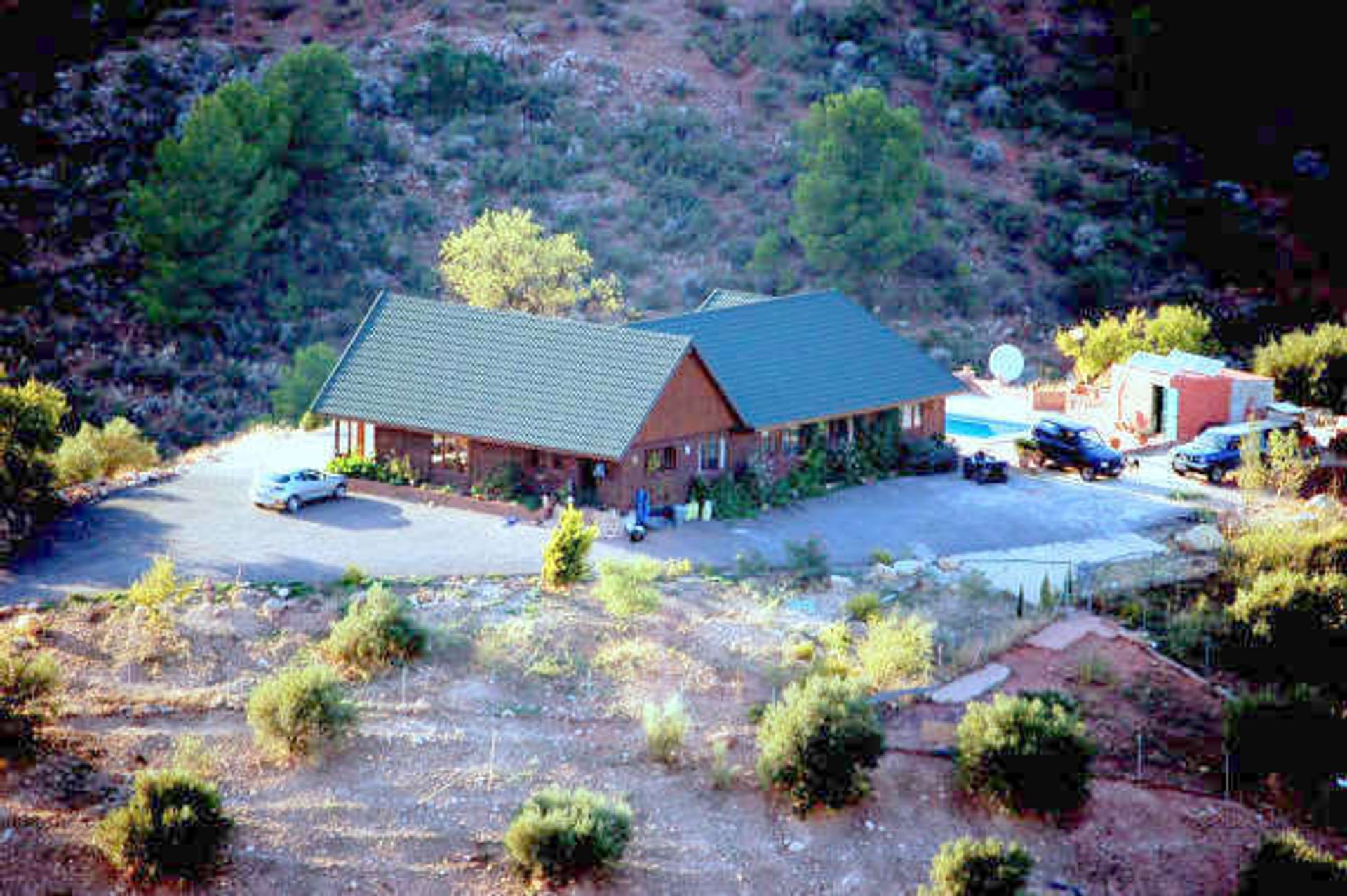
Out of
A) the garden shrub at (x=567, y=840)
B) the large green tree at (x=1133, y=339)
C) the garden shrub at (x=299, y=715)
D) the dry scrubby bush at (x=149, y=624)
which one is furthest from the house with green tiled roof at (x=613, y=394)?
the garden shrub at (x=567, y=840)

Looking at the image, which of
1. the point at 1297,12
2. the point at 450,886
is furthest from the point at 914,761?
the point at 1297,12

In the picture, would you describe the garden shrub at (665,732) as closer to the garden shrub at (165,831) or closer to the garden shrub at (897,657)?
the garden shrub at (897,657)

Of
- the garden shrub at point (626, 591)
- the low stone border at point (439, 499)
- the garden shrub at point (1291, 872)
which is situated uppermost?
the low stone border at point (439, 499)

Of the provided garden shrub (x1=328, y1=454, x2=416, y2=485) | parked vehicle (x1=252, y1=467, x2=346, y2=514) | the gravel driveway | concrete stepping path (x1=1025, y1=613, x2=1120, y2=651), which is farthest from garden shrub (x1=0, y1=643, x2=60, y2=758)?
concrete stepping path (x1=1025, y1=613, x2=1120, y2=651)

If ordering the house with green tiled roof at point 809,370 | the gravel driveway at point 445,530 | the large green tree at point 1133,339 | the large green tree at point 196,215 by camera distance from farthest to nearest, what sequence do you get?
the large green tree at point 196,215, the large green tree at point 1133,339, the house with green tiled roof at point 809,370, the gravel driveway at point 445,530

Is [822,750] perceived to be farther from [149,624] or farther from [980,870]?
[149,624]

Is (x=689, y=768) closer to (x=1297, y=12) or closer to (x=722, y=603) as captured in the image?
(x=722, y=603)
